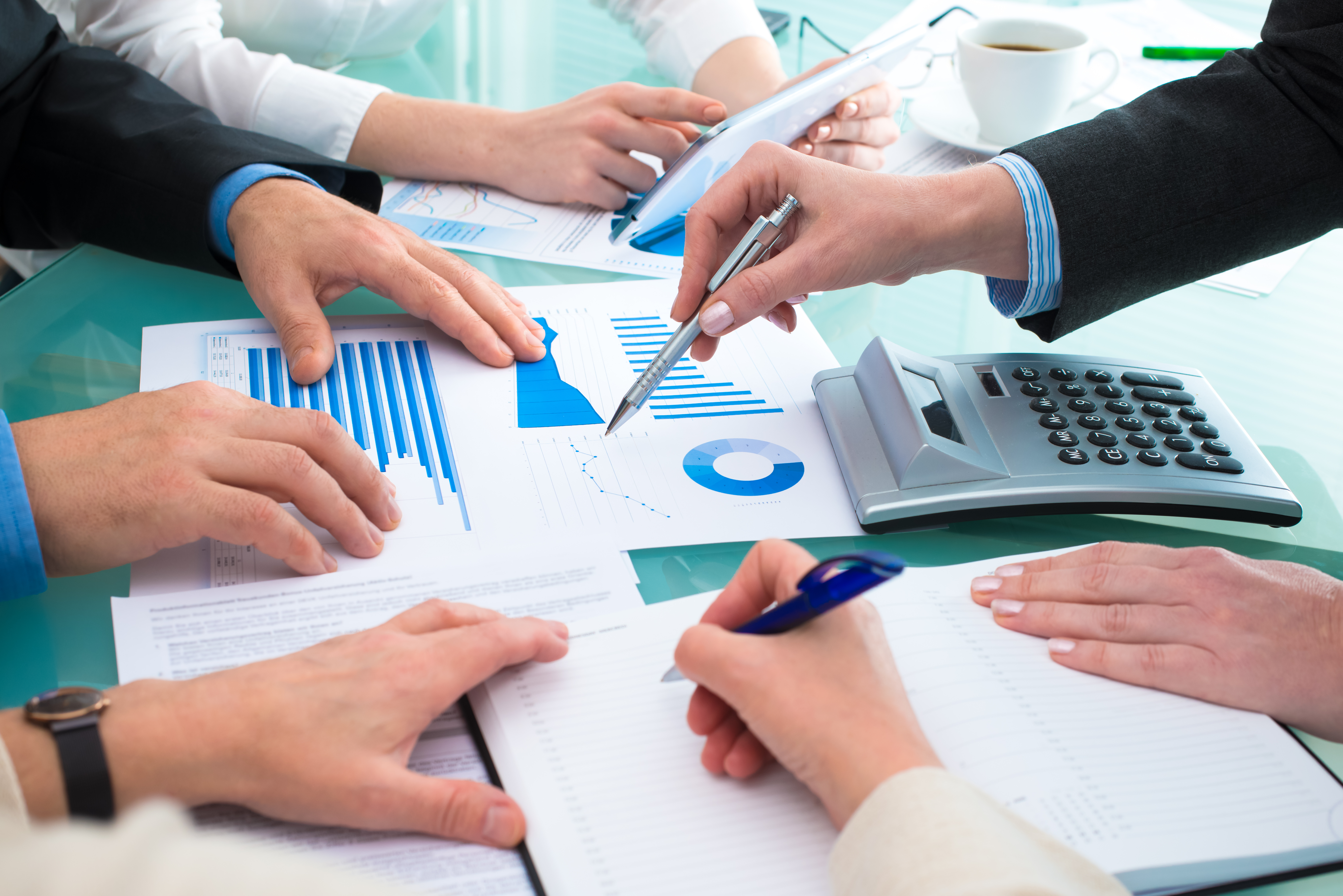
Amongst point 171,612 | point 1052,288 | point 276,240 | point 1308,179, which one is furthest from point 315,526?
point 1308,179

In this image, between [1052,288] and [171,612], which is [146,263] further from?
[1052,288]

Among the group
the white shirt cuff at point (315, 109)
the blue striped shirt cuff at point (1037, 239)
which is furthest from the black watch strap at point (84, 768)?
the white shirt cuff at point (315, 109)

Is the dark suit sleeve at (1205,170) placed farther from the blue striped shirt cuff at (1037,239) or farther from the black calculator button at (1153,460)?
the black calculator button at (1153,460)

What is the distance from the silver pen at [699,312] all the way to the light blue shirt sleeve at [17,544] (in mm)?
400

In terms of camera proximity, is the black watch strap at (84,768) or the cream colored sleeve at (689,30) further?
the cream colored sleeve at (689,30)

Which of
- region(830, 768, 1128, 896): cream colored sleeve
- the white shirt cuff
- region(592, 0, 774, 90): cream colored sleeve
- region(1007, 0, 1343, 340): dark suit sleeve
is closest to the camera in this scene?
region(830, 768, 1128, 896): cream colored sleeve

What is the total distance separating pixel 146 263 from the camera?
0.99m

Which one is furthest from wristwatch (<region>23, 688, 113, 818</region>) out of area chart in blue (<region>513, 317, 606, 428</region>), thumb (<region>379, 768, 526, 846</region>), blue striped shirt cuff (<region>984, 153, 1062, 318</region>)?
blue striped shirt cuff (<region>984, 153, 1062, 318</region>)

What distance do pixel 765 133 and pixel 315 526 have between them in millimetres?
681

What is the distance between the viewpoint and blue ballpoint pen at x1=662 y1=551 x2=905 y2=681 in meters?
0.46

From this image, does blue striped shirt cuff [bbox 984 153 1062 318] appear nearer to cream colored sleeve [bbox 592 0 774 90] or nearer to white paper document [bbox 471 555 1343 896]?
white paper document [bbox 471 555 1343 896]

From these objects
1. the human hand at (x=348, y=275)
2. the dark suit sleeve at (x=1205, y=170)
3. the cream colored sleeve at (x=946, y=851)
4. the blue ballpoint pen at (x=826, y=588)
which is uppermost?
the dark suit sleeve at (x=1205, y=170)

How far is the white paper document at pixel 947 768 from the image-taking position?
464 millimetres

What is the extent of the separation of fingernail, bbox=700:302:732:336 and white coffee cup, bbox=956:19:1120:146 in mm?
599
